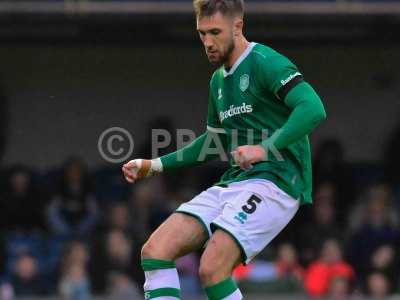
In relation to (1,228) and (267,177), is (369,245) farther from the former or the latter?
(267,177)

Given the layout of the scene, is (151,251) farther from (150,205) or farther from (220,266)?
(150,205)

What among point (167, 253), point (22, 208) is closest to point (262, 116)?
point (167, 253)

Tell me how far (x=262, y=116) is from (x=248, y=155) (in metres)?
0.54

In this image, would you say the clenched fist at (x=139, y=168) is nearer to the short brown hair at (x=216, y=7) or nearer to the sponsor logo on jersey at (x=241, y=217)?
the sponsor logo on jersey at (x=241, y=217)

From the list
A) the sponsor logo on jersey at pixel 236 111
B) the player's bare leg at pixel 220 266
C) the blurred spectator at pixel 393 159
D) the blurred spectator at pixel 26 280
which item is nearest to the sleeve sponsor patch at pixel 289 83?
the sponsor logo on jersey at pixel 236 111

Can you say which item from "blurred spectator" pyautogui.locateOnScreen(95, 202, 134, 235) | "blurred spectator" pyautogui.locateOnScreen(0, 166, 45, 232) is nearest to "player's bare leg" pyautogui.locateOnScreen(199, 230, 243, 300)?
"blurred spectator" pyautogui.locateOnScreen(95, 202, 134, 235)

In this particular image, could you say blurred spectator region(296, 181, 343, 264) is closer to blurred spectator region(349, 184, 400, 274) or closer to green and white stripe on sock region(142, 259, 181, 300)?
blurred spectator region(349, 184, 400, 274)

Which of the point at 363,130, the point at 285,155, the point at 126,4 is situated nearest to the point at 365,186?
the point at 363,130

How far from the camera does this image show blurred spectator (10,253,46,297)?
1120 centimetres

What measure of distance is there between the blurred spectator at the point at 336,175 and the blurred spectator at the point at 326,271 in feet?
4.14

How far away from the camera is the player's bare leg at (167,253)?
6027 mm

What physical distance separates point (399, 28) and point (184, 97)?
2.64 meters

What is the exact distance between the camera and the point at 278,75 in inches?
238

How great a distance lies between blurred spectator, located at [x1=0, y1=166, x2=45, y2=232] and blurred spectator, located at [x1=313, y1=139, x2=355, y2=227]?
113 inches
